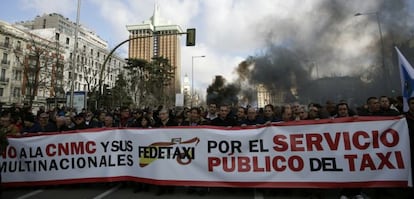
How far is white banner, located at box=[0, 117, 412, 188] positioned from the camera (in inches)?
197

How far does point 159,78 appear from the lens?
48.6 meters

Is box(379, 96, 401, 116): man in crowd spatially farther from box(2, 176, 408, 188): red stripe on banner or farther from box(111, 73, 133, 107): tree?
box(111, 73, 133, 107): tree

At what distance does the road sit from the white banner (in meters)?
0.20

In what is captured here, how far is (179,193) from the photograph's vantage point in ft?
19.0

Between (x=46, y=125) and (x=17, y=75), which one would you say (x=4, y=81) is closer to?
(x=17, y=75)

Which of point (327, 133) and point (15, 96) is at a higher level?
point (15, 96)

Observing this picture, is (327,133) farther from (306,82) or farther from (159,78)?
(159,78)

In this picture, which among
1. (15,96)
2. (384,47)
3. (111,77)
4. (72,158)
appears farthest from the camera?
(111,77)

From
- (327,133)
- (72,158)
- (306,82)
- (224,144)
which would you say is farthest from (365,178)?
(306,82)

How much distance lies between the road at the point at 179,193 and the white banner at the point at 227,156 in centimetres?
20

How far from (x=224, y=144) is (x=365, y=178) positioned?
2267mm

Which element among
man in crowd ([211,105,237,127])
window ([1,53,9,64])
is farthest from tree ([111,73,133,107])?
man in crowd ([211,105,237,127])

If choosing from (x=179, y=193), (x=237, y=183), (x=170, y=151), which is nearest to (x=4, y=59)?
(x=170, y=151)

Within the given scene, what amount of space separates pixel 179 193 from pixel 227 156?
110 cm
